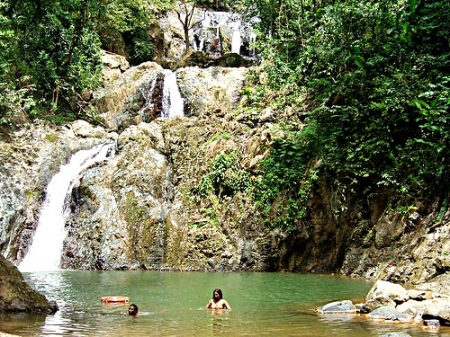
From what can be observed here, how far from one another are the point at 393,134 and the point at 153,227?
33.1ft

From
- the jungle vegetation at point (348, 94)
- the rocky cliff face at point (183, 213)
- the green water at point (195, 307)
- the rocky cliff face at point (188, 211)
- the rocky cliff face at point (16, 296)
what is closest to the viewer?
the green water at point (195, 307)

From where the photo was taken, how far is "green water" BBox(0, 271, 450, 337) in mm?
7645

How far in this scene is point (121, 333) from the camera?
7.40 meters

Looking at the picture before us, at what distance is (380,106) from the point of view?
1633 cm

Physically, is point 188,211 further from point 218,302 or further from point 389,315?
point 389,315

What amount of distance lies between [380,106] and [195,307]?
9.99 metres

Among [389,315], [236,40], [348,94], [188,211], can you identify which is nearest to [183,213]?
[188,211]

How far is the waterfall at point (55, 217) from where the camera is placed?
19.3 m

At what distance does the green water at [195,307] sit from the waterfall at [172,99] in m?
12.9

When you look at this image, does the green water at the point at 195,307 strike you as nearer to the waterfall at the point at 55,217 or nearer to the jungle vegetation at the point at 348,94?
the waterfall at the point at 55,217

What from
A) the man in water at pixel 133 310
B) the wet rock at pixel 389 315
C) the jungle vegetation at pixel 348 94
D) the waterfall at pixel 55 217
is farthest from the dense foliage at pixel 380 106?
the man in water at pixel 133 310

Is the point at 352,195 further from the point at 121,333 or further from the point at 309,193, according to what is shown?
the point at 121,333

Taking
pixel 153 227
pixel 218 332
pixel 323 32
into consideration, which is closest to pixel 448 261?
pixel 218 332

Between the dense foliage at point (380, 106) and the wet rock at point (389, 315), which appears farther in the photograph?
the dense foliage at point (380, 106)
